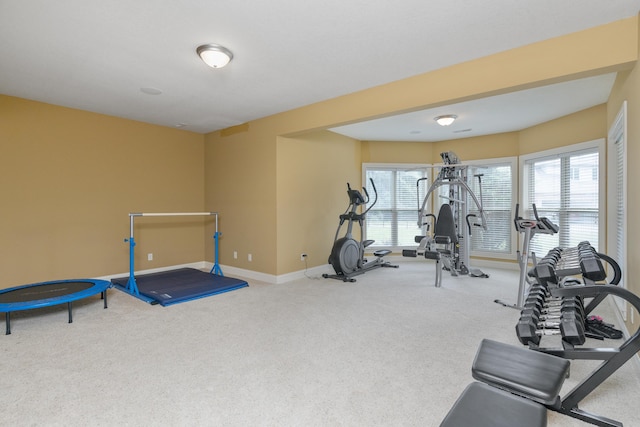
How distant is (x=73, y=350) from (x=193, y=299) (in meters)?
1.51

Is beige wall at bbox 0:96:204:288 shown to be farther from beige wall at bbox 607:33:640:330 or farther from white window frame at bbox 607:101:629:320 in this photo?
white window frame at bbox 607:101:629:320

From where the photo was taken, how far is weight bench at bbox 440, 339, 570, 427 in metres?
1.37

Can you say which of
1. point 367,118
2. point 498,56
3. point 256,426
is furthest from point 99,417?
point 498,56

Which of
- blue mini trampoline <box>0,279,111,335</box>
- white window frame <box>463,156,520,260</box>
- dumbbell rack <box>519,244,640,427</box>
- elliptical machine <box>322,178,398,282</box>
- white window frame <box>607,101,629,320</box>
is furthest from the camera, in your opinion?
white window frame <box>463,156,520,260</box>

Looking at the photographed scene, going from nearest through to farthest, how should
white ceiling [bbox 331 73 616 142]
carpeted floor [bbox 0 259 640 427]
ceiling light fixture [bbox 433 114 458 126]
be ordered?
carpeted floor [bbox 0 259 640 427]
white ceiling [bbox 331 73 616 142]
ceiling light fixture [bbox 433 114 458 126]

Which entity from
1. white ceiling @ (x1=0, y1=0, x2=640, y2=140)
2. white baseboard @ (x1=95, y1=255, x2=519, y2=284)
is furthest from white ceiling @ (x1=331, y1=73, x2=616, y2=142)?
white baseboard @ (x1=95, y1=255, x2=519, y2=284)

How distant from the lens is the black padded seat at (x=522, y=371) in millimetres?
1474

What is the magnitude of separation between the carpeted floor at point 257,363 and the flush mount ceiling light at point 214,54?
2.50 metres

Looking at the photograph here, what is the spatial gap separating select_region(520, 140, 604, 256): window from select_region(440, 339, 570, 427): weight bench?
3.86m

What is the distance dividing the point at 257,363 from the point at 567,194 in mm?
5257

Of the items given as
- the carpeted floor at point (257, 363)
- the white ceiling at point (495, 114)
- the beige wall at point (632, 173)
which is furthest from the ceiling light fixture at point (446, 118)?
the carpeted floor at point (257, 363)

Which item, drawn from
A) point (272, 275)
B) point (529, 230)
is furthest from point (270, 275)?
point (529, 230)

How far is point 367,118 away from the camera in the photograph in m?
3.92

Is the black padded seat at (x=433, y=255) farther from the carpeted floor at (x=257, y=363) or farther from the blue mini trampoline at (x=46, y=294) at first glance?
the blue mini trampoline at (x=46, y=294)
